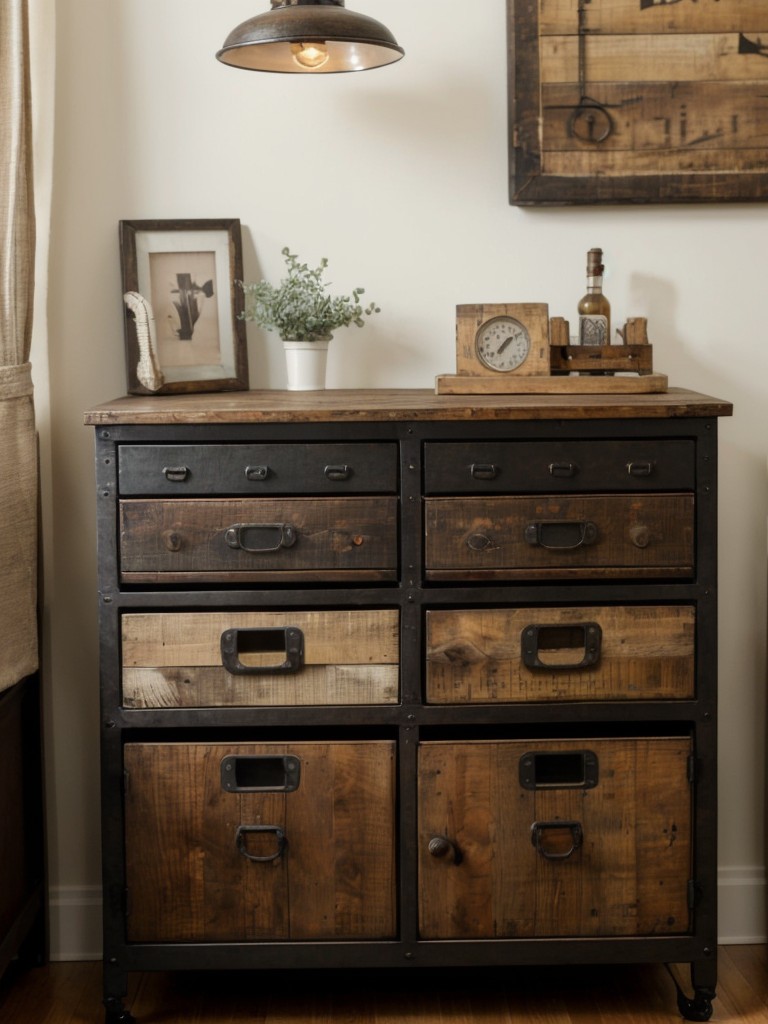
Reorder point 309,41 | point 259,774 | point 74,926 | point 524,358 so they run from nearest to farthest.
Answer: point 309,41 → point 259,774 → point 524,358 → point 74,926

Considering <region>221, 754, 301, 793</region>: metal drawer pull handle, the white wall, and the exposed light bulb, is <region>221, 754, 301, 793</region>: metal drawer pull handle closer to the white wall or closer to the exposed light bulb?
the white wall

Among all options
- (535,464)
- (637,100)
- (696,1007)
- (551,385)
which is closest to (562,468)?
(535,464)

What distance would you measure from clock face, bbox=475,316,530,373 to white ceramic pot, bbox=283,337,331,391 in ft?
1.04

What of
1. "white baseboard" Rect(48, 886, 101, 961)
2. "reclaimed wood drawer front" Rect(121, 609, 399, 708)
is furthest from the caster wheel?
"white baseboard" Rect(48, 886, 101, 961)

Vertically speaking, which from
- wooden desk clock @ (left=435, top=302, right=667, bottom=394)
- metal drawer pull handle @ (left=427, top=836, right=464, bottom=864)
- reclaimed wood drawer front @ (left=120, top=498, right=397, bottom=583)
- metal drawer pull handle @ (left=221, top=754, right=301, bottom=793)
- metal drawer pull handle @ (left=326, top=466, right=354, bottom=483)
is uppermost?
wooden desk clock @ (left=435, top=302, right=667, bottom=394)

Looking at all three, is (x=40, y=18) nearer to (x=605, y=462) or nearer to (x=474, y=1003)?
(x=605, y=462)

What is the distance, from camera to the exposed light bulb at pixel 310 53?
2.20 meters

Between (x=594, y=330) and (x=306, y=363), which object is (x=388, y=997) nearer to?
(x=306, y=363)

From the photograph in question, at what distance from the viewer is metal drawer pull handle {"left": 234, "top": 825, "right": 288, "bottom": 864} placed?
211cm

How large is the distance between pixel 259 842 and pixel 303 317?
1.00m

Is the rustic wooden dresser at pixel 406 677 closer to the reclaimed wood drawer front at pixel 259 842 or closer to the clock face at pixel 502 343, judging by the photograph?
the reclaimed wood drawer front at pixel 259 842

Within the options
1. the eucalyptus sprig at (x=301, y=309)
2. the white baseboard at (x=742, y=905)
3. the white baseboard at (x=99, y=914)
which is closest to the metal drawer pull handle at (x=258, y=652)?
the eucalyptus sprig at (x=301, y=309)

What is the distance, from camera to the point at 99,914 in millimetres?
2531

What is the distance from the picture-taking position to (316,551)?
2084 millimetres
